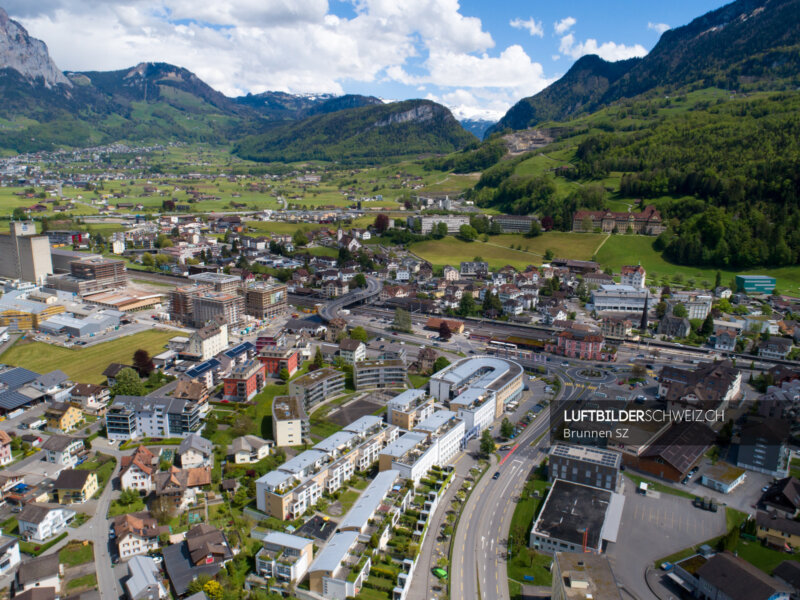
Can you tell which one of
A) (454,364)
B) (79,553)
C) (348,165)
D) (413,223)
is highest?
(348,165)

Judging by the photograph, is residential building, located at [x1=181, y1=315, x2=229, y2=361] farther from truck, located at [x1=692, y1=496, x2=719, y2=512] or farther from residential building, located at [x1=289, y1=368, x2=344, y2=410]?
truck, located at [x1=692, y1=496, x2=719, y2=512]

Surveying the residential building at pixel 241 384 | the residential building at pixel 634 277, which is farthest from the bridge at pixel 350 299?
the residential building at pixel 634 277

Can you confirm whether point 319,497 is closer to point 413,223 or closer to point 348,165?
point 413,223

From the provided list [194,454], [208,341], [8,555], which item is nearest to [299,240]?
[208,341]

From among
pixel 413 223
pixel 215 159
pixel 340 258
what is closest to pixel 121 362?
pixel 340 258

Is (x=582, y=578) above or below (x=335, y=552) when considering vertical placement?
above

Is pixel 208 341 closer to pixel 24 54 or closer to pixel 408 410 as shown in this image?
pixel 408 410

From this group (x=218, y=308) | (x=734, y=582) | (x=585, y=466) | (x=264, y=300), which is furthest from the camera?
(x=264, y=300)
